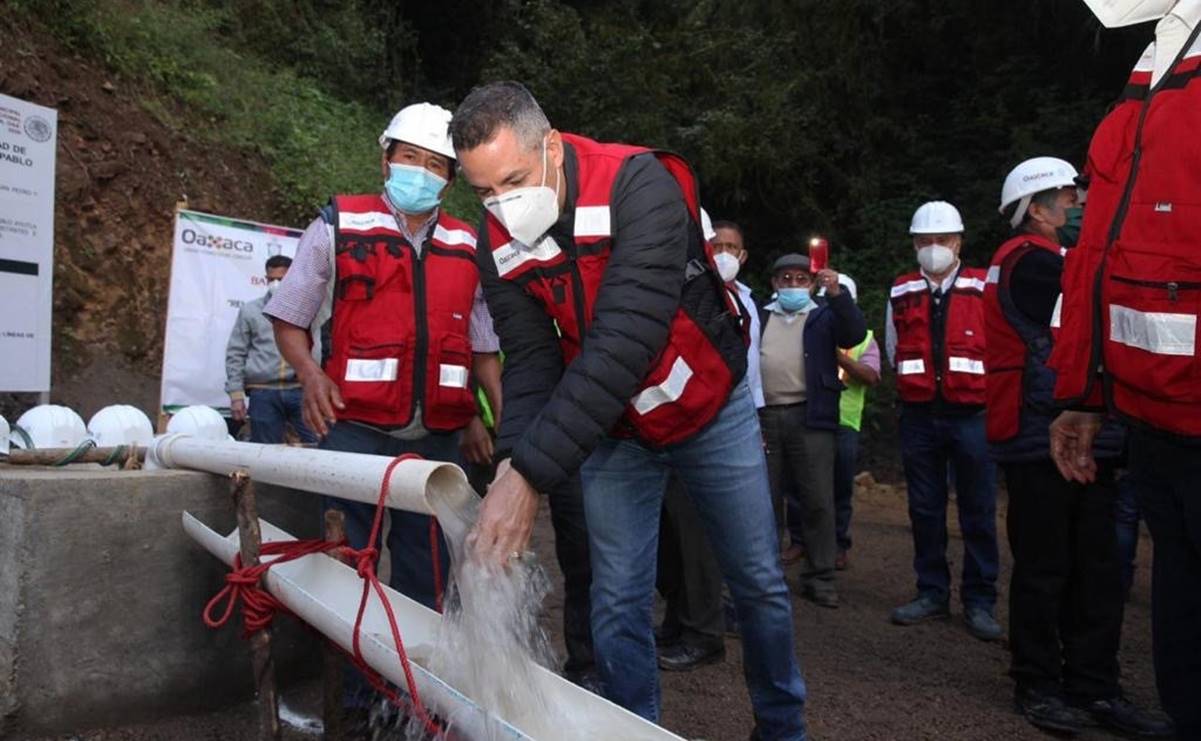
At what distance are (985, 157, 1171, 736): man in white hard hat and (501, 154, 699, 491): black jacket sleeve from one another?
204cm

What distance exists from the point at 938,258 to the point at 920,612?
2.06 meters

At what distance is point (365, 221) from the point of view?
3.69 m

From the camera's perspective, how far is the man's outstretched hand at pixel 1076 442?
2889mm

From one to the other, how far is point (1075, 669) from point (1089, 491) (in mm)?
733

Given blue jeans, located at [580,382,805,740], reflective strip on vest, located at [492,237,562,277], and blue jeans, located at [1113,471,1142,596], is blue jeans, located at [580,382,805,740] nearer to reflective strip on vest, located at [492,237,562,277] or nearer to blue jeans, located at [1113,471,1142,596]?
reflective strip on vest, located at [492,237,562,277]

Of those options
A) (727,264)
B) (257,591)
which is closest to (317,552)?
(257,591)

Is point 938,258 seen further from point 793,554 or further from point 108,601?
point 108,601

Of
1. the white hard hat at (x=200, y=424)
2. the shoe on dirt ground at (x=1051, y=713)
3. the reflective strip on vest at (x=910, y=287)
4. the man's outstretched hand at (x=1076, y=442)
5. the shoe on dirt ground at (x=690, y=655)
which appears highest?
the reflective strip on vest at (x=910, y=287)

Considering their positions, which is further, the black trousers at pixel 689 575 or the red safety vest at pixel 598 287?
the black trousers at pixel 689 575

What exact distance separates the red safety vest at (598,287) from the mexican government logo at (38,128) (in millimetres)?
4271

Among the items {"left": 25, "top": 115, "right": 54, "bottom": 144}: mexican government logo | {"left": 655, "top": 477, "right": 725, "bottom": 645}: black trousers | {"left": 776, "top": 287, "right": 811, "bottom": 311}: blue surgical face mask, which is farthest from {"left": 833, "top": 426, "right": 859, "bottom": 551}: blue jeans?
{"left": 25, "top": 115, "right": 54, "bottom": 144}: mexican government logo

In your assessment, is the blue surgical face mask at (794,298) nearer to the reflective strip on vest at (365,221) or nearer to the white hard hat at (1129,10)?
the reflective strip on vest at (365,221)


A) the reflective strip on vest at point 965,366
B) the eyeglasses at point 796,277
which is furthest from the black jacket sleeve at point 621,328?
the eyeglasses at point 796,277

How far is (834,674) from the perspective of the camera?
4668 millimetres
